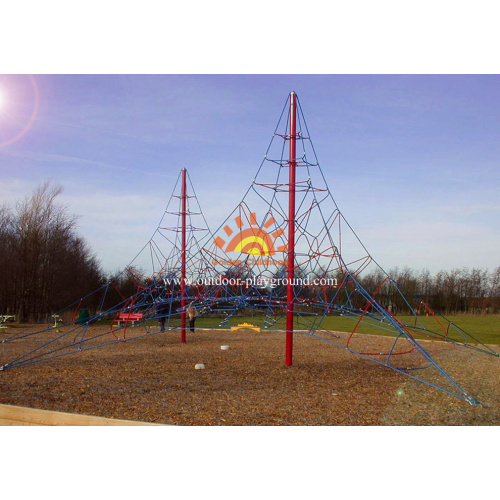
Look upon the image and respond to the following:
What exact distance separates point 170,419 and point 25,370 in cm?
423

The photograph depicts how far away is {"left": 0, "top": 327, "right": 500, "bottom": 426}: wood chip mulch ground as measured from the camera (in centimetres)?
544

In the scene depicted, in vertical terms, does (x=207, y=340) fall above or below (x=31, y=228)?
below

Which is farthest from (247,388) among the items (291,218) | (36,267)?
(36,267)

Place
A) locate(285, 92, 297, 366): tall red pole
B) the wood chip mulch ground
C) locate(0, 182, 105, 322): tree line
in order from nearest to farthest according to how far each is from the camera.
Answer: the wood chip mulch ground < locate(285, 92, 297, 366): tall red pole < locate(0, 182, 105, 322): tree line

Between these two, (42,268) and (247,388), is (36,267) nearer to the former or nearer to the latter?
(42,268)

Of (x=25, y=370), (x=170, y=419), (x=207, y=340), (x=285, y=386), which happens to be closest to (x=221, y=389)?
(x=285, y=386)

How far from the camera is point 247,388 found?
671cm

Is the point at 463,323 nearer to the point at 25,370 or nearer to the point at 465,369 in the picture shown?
the point at 465,369

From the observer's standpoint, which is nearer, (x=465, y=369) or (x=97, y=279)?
(x=465, y=369)

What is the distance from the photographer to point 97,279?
A: 22.5 m

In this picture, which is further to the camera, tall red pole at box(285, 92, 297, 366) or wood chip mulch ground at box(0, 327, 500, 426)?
tall red pole at box(285, 92, 297, 366)

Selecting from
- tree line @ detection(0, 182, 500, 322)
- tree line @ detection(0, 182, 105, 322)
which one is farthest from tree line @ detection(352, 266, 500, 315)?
tree line @ detection(0, 182, 105, 322)

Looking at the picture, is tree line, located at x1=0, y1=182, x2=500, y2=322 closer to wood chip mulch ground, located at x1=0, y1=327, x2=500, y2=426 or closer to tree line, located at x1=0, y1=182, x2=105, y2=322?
tree line, located at x1=0, y1=182, x2=105, y2=322

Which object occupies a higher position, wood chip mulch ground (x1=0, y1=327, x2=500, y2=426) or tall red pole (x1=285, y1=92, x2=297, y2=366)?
tall red pole (x1=285, y1=92, x2=297, y2=366)
